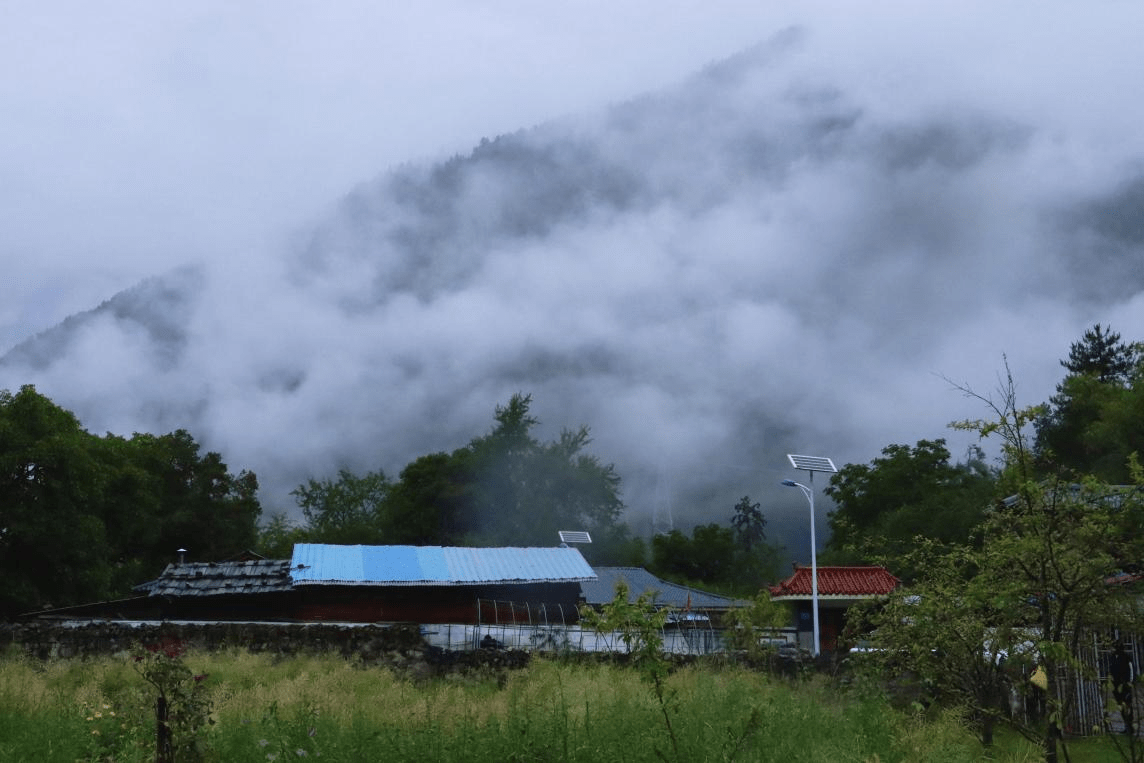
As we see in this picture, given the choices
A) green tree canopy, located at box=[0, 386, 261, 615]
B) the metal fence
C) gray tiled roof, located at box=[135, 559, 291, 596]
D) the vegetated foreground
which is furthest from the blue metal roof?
the vegetated foreground

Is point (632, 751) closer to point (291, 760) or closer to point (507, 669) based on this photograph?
point (291, 760)

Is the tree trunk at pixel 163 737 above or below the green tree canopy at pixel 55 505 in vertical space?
below

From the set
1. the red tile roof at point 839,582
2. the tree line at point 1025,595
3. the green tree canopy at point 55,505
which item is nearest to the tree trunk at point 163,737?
the tree line at point 1025,595

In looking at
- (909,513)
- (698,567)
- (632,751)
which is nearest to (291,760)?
(632,751)

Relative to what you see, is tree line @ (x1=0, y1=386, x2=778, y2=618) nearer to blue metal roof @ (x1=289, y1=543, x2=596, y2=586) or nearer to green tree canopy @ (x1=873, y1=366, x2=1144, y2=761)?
blue metal roof @ (x1=289, y1=543, x2=596, y2=586)

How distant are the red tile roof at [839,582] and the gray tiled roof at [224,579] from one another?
22.0 metres

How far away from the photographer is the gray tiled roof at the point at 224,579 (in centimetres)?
2950

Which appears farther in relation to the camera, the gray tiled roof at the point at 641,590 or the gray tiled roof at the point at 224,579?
the gray tiled roof at the point at 641,590

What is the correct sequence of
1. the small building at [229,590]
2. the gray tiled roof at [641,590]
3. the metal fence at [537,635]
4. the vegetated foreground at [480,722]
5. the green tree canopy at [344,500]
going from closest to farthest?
the vegetated foreground at [480,722] → the metal fence at [537,635] → the small building at [229,590] → the gray tiled roof at [641,590] → the green tree canopy at [344,500]

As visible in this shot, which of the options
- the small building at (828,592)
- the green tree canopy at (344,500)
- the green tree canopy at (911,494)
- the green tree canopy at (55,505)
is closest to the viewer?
the green tree canopy at (55,505)

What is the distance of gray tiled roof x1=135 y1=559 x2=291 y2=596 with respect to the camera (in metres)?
29.5

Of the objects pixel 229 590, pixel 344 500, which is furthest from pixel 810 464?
pixel 344 500

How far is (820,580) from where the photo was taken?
1661 inches

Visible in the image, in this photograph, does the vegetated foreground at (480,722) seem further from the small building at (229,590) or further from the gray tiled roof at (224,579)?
the small building at (229,590)
